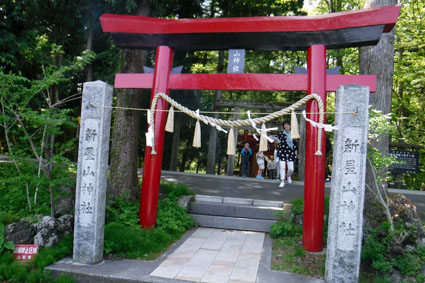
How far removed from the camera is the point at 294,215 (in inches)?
242

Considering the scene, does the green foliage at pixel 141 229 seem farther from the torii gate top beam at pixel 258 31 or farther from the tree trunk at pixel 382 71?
the tree trunk at pixel 382 71

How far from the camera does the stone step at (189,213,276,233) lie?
21.0 ft

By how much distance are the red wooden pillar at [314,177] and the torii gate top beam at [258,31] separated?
49 centimetres

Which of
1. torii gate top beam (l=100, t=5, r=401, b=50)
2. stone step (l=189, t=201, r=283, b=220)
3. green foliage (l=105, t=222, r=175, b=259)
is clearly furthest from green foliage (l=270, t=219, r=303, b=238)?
torii gate top beam (l=100, t=5, r=401, b=50)

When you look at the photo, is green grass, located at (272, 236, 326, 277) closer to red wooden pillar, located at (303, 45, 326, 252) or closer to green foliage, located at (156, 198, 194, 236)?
red wooden pillar, located at (303, 45, 326, 252)

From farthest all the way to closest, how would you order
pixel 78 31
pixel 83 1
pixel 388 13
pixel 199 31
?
pixel 78 31, pixel 83 1, pixel 199 31, pixel 388 13

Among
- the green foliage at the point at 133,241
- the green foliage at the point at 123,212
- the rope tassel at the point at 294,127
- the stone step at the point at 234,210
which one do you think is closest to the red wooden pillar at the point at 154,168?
the green foliage at the point at 123,212

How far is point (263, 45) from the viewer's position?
5.96 m

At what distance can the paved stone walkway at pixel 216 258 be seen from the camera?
4152 millimetres

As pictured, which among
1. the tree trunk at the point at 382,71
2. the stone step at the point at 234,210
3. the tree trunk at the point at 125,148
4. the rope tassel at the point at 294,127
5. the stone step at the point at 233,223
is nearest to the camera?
the rope tassel at the point at 294,127

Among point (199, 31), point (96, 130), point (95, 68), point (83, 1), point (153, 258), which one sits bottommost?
point (153, 258)

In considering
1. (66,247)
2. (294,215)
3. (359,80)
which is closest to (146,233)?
(66,247)

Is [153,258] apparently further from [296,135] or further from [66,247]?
[296,135]

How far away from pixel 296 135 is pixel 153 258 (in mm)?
2905
